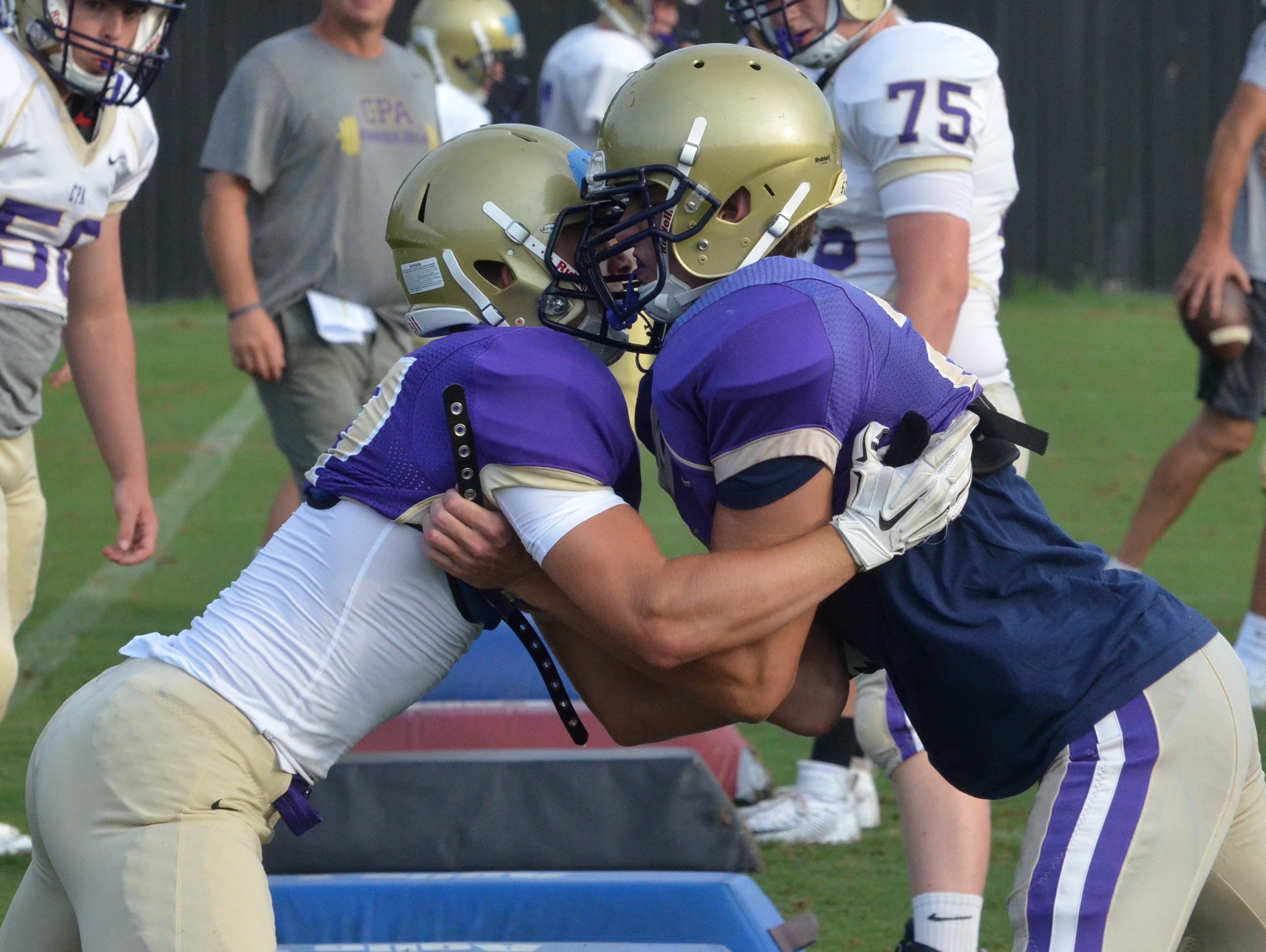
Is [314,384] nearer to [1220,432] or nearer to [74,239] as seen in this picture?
[74,239]

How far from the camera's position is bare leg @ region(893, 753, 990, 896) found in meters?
3.08

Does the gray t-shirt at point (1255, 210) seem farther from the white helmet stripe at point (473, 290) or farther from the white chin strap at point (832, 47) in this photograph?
the white helmet stripe at point (473, 290)

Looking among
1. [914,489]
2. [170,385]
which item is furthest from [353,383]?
[170,385]

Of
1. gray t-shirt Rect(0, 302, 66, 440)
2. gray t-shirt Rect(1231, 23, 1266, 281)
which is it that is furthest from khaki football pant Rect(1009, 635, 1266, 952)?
gray t-shirt Rect(1231, 23, 1266, 281)

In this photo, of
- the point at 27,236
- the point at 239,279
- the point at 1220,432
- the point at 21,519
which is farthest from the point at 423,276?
the point at 1220,432

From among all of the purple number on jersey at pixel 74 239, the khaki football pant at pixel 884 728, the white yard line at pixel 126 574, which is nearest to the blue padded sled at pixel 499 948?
the khaki football pant at pixel 884 728

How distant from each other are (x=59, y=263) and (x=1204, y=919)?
2.76m

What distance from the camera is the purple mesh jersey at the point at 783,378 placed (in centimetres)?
214

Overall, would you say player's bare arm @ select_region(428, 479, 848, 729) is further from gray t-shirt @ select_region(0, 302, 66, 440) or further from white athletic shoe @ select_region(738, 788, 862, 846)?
gray t-shirt @ select_region(0, 302, 66, 440)

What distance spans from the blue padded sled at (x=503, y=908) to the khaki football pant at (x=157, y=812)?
104 centimetres

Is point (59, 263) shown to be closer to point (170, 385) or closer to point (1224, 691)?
point (1224, 691)

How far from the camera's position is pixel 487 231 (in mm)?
2639

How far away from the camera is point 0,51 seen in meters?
3.62

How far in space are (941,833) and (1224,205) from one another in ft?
11.3
